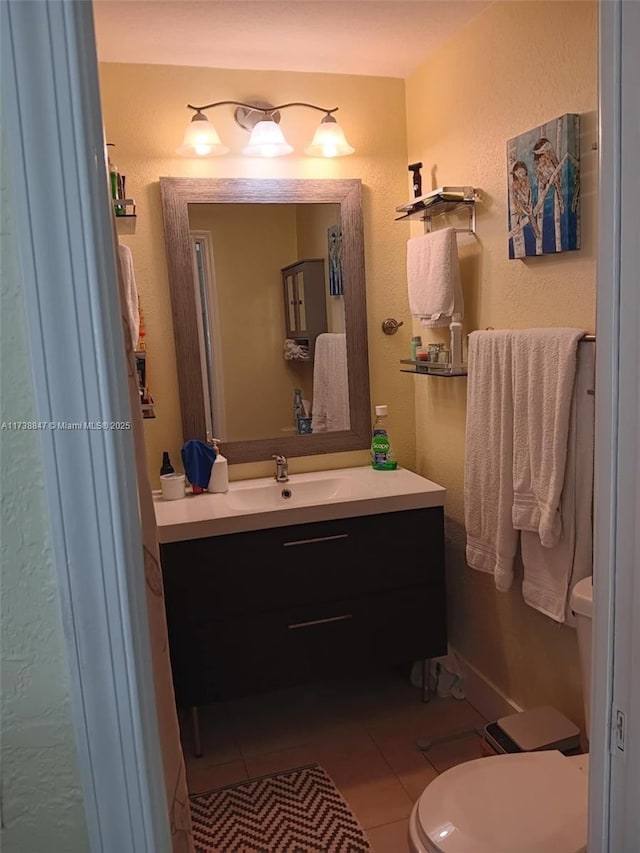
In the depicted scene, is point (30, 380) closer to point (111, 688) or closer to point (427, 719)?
point (111, 688)

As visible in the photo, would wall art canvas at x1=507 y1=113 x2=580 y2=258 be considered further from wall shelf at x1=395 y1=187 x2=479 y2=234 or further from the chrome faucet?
the chrome faucet

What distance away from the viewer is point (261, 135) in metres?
2.37

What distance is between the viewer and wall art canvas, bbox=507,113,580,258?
68.4 inches

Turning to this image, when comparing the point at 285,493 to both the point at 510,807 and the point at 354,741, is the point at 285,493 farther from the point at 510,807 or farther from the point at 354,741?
the point at 510,807

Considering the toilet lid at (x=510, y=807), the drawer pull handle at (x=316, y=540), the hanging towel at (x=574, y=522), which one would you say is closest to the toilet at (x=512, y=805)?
the toilet lid at (x=510, y=807)

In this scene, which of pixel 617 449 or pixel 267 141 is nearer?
pixel 617 449

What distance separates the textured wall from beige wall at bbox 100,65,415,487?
182cm

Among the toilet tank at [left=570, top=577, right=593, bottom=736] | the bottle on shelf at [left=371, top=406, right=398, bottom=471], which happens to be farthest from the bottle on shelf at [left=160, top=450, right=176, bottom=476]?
the toilet tank at [left=570, top=577, right=593, bottom=736]

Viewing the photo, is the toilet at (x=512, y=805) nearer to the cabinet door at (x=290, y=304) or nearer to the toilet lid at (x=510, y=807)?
the toilet lid at (x=510, y=807)

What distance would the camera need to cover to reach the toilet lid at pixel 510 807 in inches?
54.4

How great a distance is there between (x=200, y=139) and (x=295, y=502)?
132cm

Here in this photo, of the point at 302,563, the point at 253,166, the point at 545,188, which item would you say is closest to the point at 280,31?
the point at 253,166

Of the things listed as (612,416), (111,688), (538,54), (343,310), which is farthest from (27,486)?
(343,310)

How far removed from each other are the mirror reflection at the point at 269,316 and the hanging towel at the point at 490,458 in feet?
2.18
